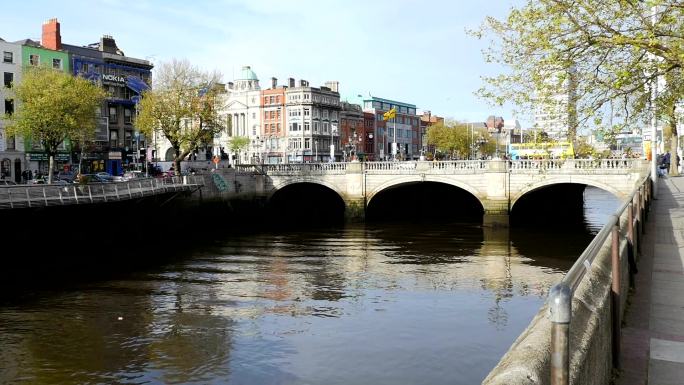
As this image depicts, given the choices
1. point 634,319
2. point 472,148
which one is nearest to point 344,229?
Result: point 634,319

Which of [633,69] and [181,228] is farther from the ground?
[633,69]

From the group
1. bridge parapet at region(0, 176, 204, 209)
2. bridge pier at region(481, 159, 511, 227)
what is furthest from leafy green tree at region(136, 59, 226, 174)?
bridge pier at region(481, 159, 511, 227)

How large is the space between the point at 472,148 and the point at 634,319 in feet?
391

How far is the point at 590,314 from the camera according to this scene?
18.9 feet

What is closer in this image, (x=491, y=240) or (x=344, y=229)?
(x=491, y=240)

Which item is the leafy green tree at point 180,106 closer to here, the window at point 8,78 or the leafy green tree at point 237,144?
the window at point 8,78

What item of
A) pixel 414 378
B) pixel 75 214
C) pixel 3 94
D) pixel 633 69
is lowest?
pixel 414 378

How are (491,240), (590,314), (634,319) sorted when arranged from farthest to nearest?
(491,240) → (634,319) → (590,314)

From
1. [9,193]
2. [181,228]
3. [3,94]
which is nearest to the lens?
[9,193]

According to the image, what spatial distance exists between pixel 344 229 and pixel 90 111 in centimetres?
2322

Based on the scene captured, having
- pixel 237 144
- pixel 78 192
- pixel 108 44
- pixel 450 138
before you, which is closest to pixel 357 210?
pixel 78 192

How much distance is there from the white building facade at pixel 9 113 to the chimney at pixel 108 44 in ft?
46.2

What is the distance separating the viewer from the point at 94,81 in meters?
68.2

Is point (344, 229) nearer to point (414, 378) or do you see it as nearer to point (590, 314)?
point (414, 378)
